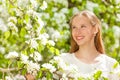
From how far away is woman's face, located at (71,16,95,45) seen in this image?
164 inches

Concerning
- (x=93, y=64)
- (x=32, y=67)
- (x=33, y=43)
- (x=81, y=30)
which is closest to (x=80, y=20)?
(x=81, y=30)

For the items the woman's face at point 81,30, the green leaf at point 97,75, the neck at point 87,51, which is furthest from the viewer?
the neck at point 87,51

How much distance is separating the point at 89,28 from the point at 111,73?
0.46 meters

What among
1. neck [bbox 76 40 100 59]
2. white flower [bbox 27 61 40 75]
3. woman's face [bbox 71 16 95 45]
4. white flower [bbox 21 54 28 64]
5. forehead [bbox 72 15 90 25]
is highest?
forehead [bbox 72 15 90 25]

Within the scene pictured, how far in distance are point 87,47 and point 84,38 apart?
0.10 m

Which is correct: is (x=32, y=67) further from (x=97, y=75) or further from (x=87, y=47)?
(x=87, y=47)

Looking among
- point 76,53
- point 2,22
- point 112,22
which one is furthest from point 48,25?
point 76,53

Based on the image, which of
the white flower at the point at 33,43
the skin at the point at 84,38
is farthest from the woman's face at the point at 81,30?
the white flower at the point at 33,43

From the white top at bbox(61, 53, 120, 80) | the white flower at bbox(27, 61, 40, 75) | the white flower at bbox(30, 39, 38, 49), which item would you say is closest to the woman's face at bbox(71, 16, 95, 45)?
the white top at bbox(61, 53, 120, 80)

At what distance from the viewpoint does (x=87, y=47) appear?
429 centimetres

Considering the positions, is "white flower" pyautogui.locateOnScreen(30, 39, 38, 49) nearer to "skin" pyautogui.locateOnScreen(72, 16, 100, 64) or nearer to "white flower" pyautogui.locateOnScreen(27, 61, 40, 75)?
"white flower" pyautogui.locateOnScreen(27, 61, 40, 75)

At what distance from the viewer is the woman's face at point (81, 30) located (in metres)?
4.17

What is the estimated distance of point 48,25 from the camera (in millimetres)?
6738

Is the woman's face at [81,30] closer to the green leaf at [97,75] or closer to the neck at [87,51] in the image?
the neck at [87,51]
